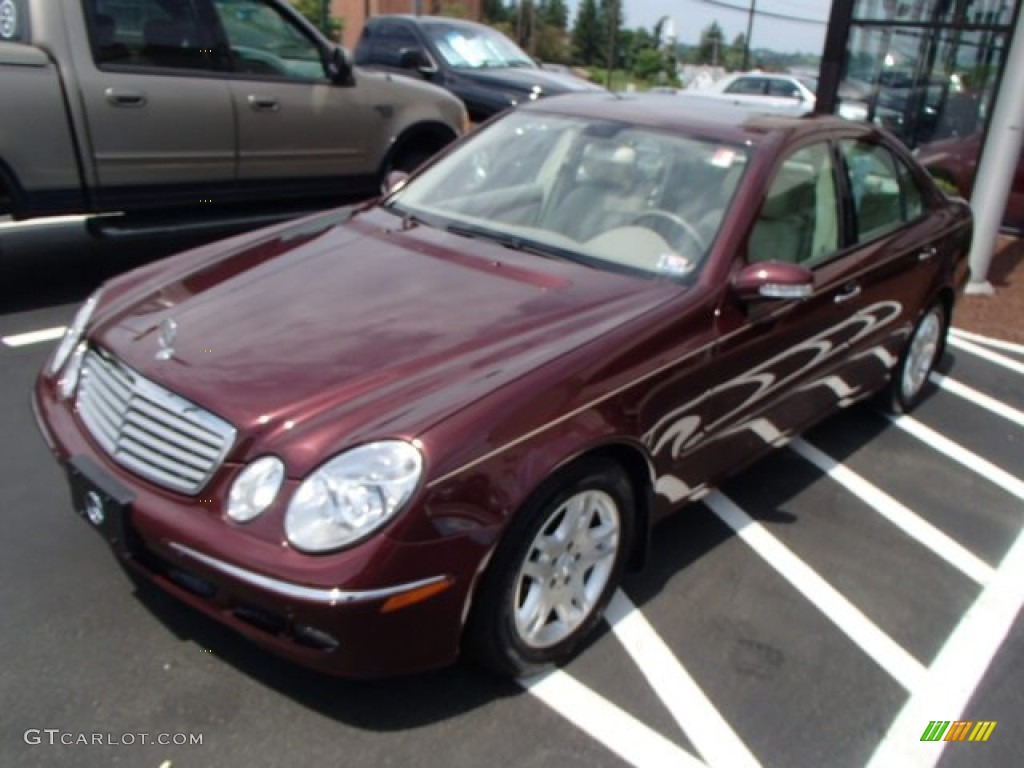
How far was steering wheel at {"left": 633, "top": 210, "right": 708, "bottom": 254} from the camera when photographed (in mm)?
3279

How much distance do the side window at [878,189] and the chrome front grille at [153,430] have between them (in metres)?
2.91

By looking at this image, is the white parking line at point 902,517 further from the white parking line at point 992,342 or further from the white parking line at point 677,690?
the white parking line at point 992,342

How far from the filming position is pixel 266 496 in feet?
7.47

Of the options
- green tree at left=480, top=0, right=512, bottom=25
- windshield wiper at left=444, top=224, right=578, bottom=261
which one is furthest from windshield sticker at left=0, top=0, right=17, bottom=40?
green tree at left=480, top=0, right=512, bottom=25

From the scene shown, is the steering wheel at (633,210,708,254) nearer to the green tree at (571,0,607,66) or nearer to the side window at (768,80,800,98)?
the side window at (768,80,800,98)

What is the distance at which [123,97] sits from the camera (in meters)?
5.43

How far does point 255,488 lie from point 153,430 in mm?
417

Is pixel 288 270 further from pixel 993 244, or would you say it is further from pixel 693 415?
pixel 993 244

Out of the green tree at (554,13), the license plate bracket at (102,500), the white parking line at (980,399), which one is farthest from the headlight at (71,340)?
the green tree at (554,13)

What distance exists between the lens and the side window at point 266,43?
19.8ft

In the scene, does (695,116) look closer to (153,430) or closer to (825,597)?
(825,597)

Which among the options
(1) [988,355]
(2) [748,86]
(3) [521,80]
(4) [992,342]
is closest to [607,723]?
(1) [988,355]

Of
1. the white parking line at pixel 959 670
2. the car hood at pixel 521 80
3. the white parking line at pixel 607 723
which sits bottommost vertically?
the white parking line at pixel 959 670

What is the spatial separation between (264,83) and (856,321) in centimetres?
417
